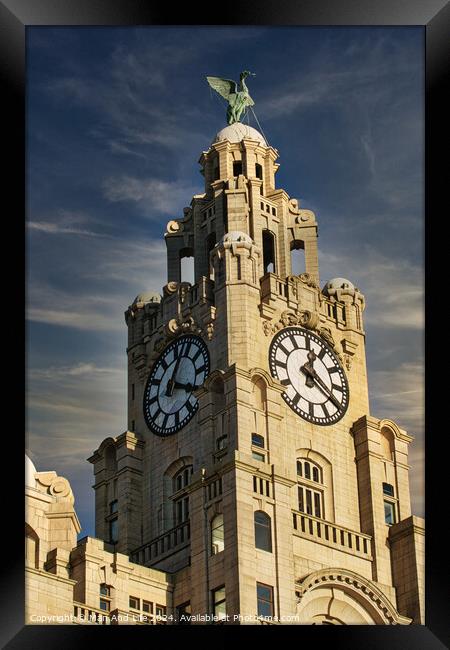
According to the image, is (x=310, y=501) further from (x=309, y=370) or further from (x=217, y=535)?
(x=217, y=535)

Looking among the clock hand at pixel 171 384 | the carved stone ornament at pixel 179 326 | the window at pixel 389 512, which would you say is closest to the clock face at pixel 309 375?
the carved stone ornament at pixel 179 326

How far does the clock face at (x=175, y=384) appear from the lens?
6103 centimetres

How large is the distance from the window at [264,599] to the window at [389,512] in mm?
7409

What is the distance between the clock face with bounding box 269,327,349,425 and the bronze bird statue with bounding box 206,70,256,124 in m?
6.35

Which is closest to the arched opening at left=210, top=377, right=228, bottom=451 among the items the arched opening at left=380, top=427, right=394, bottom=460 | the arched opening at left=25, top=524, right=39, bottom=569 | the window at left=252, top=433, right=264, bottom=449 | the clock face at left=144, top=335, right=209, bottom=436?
the window at left=252, top=433, right=264, bottom=449

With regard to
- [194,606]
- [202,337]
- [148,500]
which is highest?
[202,337]

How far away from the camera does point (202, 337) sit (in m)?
61.5

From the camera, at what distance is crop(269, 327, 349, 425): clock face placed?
199ft

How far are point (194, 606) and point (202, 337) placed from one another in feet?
30.1

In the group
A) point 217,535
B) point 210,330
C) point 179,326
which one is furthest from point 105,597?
point 179,326

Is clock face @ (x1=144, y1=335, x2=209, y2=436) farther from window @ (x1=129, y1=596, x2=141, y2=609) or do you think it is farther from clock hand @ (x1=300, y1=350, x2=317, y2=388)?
window @ (x1=129, y1=596, x2=141, y2=609)
